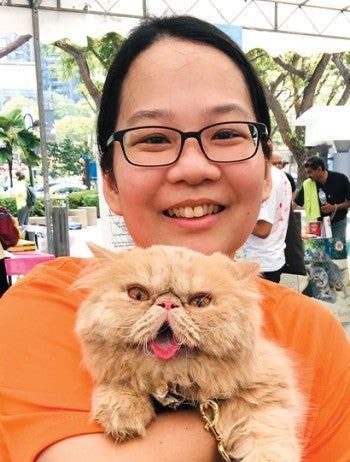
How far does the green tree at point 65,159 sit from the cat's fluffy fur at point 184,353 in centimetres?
2540

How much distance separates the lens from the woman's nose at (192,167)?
1.14 metres

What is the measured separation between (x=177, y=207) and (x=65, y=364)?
461 millimetres

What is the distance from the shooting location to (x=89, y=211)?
50.7 ft

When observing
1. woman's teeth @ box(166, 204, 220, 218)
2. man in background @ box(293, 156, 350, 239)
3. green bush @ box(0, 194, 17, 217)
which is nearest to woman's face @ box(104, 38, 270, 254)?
woman's teeth @ box(166, 204, 220, 218)

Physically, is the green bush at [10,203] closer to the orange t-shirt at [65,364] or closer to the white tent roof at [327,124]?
the white tent roof at [327,124]

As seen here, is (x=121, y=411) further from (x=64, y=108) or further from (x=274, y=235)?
(x=64, y=108)

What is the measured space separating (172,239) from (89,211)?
1452 cm

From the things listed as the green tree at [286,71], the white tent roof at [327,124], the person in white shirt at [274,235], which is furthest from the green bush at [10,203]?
the person in white shirt at [274,235]

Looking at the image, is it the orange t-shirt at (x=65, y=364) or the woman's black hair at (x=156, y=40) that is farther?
the woman's black hair at (x=156, y=40)

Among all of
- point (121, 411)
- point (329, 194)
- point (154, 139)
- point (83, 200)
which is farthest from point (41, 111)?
point (83, 200)

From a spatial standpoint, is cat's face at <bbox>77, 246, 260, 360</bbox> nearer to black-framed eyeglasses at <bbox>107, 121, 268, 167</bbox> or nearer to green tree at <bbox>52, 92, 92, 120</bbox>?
black-framed eyeglasses at <bbox>107, 121, 268, 167</bbox>

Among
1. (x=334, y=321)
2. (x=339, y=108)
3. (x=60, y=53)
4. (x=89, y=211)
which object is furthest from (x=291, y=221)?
(x=89, y=211)

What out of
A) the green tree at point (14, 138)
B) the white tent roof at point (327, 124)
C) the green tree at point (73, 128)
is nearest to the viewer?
the white tent roof at point (327, 124)

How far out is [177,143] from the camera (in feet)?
A: 3.88
